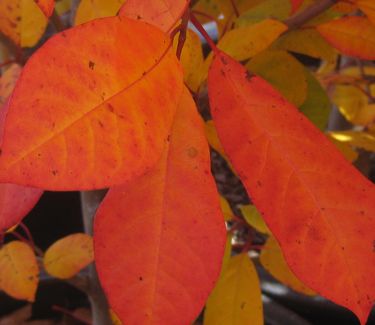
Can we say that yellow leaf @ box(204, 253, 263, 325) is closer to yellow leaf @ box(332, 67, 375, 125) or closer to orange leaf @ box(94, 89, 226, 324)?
orange leaf @ box(94, 89, 226, 324)

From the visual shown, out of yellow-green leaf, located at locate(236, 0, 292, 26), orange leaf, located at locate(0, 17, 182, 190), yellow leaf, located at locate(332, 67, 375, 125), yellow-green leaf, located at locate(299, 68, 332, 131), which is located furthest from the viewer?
yellow leaf, located at locate(332, 67, 375, 125)

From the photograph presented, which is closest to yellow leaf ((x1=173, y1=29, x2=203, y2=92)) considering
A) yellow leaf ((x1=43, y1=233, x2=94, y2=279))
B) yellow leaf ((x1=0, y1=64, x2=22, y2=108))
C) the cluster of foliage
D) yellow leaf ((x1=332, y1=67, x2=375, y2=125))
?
the cluster of foliage

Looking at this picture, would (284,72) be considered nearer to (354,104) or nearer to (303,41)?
(303,41)

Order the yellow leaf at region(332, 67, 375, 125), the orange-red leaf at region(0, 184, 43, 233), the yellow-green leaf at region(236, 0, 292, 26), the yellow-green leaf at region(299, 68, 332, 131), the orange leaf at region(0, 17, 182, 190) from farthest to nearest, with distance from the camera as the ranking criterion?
1. the yellow leaf at region(332, 67, 375, 125)
2. the yellow-green leaf at region(299, 68, 332, 131)
3. the yellow-green leaf at region(236, 0, 292, 26)
4. the orange-red leaf at region(0, 184, 43, 233)
5. the orange leaf at region(0, 17, 182, 190)

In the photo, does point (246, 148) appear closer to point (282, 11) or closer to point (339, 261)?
point (339, 261)

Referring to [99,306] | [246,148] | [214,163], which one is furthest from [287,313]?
[246,148]

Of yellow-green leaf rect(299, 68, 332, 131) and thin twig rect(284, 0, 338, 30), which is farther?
yellow-green leaf rect(299, 68, 332, 131)

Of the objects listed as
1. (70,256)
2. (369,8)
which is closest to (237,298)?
(70,256)

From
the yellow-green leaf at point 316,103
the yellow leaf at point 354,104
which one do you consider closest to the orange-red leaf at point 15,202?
the yellow-green leaf at point 316,103
